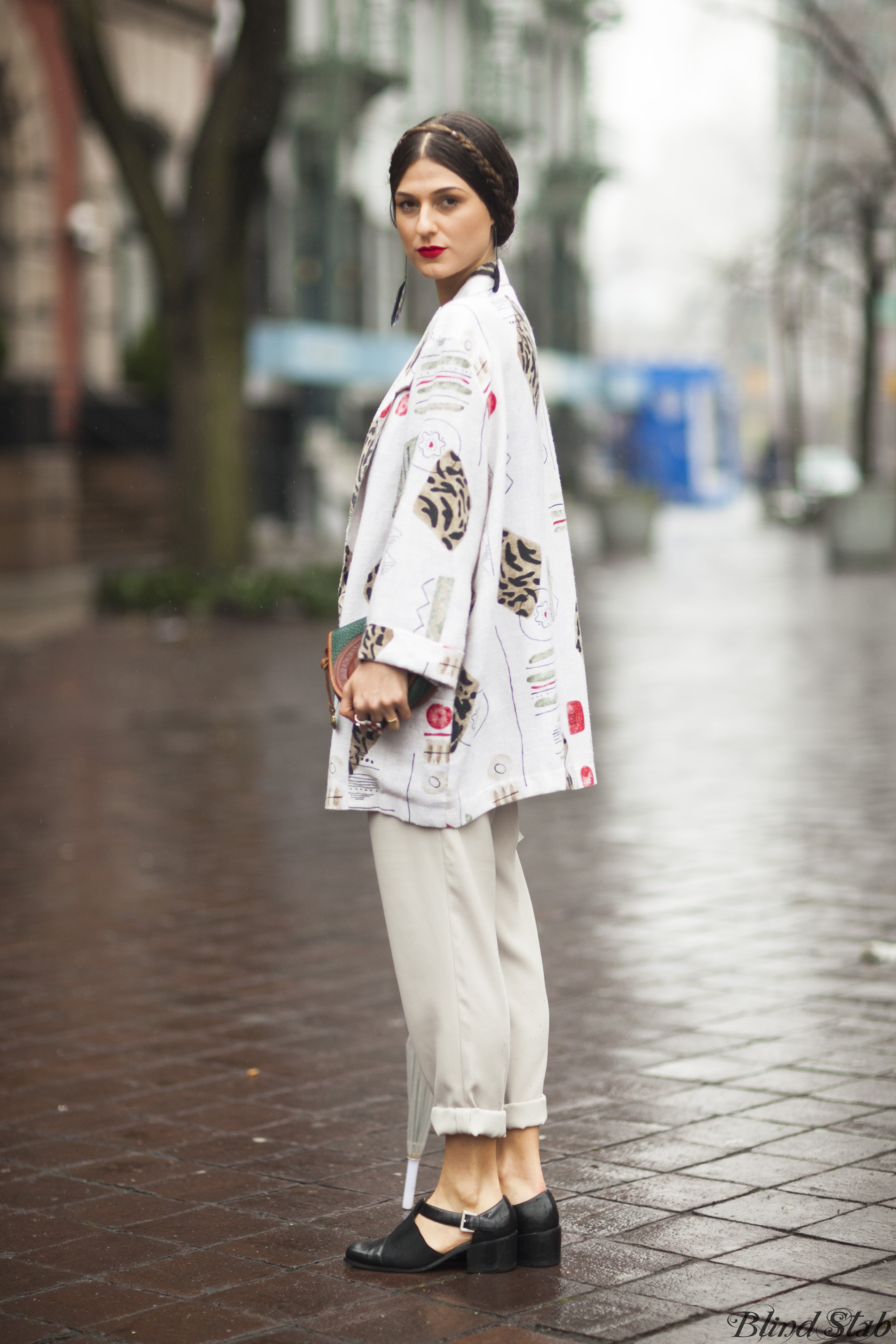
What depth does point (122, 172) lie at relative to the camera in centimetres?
1744

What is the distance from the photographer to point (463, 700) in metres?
3.22

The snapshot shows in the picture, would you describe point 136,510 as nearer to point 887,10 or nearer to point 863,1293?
point 887,10

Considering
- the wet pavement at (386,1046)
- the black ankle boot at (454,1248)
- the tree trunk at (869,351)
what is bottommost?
the wet pavement at (386,1046)

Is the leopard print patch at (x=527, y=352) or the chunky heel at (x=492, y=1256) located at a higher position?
the leopard print patch at (x=527, y=352)

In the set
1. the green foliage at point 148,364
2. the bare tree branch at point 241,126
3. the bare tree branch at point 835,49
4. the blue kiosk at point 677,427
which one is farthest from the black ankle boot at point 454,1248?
the blue kiosk at point 677,427

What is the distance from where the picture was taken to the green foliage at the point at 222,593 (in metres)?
17.7

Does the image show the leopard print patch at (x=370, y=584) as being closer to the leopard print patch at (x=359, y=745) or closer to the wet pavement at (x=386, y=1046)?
the leopard print patch at (x=359, y=745)

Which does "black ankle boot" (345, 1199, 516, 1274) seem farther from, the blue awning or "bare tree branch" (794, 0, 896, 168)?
the blue awning

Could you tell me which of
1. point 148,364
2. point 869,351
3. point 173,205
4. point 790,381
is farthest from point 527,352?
point 790,381

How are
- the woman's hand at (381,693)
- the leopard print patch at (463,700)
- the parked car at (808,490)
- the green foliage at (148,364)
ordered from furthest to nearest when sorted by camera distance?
1. the parked car at (808,490)
2. the green foliage at (148,364)
3. the leopard print patch at (463,700)
4. the woman's hand at (381,693)

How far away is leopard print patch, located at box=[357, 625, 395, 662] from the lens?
3133 millimetres

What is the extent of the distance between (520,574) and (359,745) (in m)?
0.39

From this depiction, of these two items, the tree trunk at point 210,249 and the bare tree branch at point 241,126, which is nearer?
the bare tree branch at point 241,126

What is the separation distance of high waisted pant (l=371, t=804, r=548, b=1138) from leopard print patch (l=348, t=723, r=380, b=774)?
100mm
